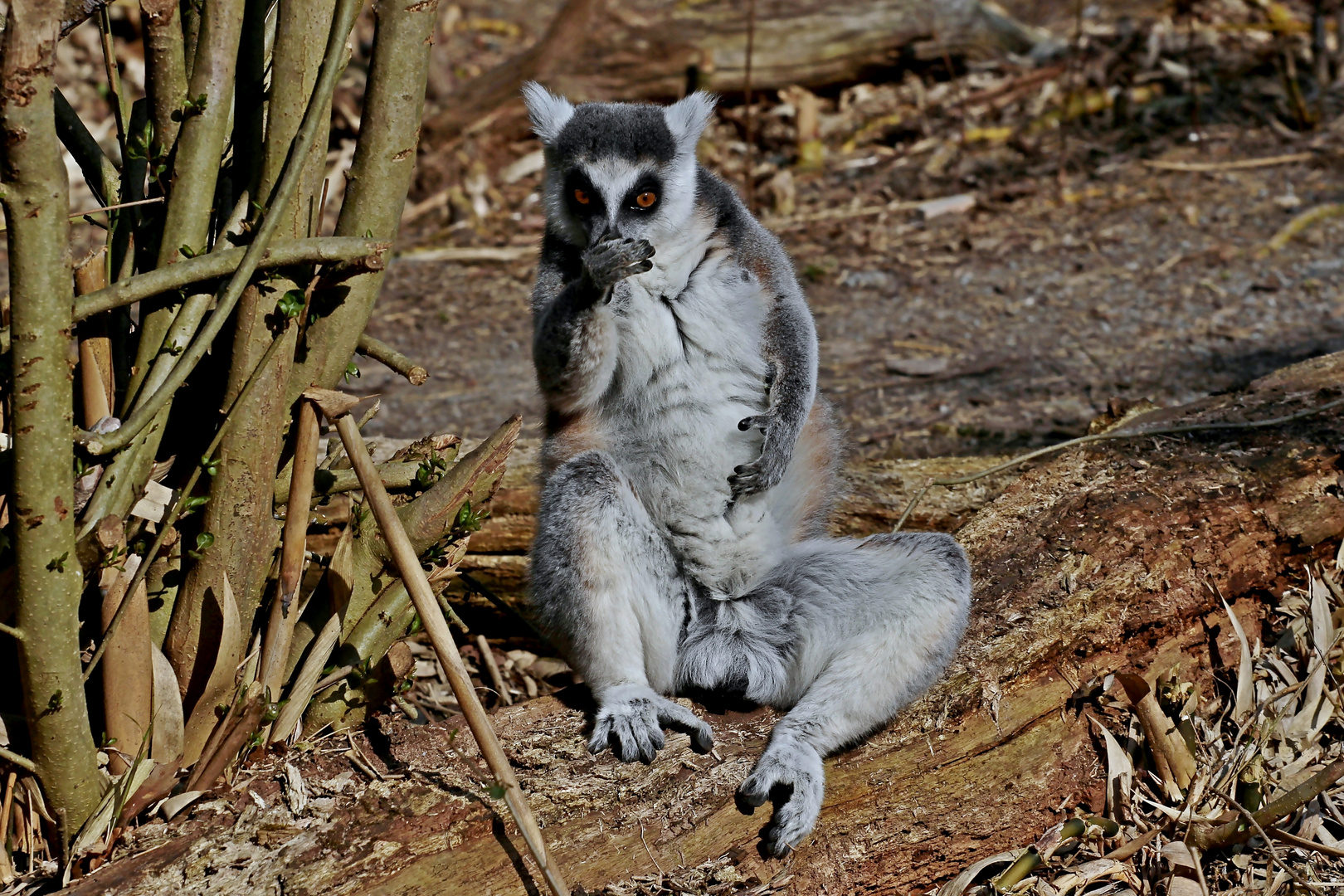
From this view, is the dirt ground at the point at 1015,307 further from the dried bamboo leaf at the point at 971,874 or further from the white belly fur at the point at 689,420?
the dried bamboo leaf at the point at 971,874

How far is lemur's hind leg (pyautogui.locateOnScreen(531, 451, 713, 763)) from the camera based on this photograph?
297cm

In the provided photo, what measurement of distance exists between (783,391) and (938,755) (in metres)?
1.19

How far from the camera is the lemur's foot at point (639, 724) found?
271 cm

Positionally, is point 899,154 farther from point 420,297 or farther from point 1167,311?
point 420,297

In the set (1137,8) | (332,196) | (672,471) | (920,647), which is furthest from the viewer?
(1137,8)

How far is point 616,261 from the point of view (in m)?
3.02

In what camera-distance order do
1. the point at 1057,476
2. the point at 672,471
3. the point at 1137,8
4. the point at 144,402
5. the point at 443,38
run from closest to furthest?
1. the point at 144,402
2. the point at 672,471
3. the point at 1057,476
4. the point at 1137,8
5. the point at 443,38

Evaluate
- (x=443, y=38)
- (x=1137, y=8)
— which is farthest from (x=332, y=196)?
(x=1137, y=8)

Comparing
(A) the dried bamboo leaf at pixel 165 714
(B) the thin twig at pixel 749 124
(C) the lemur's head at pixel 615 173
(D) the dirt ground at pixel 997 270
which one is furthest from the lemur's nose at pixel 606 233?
(B) the thin twig at pixel 749 124

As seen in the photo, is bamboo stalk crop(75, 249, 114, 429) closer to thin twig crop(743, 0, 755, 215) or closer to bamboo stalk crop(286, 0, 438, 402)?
bamboo stalk crop(286, 0, 438, 402)

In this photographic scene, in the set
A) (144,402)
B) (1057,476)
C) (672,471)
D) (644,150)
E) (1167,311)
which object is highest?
(644,150)

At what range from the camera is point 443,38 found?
1189 cm

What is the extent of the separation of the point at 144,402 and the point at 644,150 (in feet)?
5.54

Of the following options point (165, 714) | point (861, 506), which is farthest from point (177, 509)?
point (861, 506)
